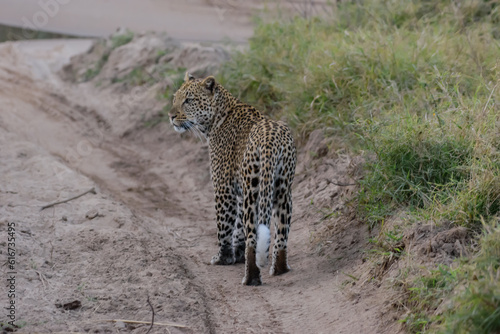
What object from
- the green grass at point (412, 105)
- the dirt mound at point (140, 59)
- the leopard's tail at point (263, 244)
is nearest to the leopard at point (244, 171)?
the leopard's tail at point (263, 244)

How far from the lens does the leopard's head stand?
23.6 feet

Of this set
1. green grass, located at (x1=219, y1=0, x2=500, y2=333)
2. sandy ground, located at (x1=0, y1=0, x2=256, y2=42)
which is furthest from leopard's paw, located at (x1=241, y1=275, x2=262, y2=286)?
sandy ground, located at (x1=0, y1=0, x2=256, y2=42)

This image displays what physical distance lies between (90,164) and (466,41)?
19.3ft

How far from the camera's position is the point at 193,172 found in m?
9.70

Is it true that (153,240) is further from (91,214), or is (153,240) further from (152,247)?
(91,214)

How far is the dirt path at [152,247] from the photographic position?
208 inches

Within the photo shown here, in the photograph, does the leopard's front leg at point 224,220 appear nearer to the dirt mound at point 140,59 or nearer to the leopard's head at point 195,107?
the leopard's head at point 195,107

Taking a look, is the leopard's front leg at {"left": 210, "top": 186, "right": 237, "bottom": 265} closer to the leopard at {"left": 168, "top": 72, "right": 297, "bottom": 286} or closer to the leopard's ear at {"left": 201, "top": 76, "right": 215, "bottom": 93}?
the leopard at {"left": 168, "top": 72, "right": 297, "bottom": 286}

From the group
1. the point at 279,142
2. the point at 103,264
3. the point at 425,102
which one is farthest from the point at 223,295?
the point at 425,102

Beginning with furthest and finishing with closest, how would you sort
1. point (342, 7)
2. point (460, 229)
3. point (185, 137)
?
point (342, 7)
point (185, 137)
point (460, 229)

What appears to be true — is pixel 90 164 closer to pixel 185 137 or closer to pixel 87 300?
pixel 185 137

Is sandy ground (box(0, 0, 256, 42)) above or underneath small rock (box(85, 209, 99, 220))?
above

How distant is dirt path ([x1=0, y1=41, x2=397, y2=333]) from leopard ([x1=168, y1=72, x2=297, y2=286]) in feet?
0.99

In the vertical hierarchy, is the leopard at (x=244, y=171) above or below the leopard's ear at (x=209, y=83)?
below
